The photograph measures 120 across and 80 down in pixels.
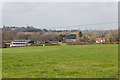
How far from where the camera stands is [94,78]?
8.70 m

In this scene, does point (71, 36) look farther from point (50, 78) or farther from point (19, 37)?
point (50, 78)

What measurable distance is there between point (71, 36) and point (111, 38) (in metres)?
72.1

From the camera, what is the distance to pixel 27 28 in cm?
17025

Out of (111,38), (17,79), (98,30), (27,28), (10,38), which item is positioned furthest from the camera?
(98,30)

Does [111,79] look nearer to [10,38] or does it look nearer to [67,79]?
[67,79]

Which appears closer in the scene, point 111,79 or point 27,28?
point 111,79

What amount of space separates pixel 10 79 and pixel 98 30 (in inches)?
6965

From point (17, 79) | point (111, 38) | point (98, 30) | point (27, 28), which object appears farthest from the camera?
point (98, 30)

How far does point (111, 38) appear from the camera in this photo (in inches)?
4021

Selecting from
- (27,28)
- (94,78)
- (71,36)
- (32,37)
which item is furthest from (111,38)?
(94,78)

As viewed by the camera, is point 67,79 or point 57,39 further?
point 57,39

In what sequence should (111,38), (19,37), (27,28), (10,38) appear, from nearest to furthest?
1. (111,38)
2. (10,38)
3. (19,37)
4. (27,28)

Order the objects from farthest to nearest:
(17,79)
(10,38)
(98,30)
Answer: (98,30) → (10,38) → (17,79)

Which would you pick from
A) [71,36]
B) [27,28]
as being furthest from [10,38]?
[71,36]
